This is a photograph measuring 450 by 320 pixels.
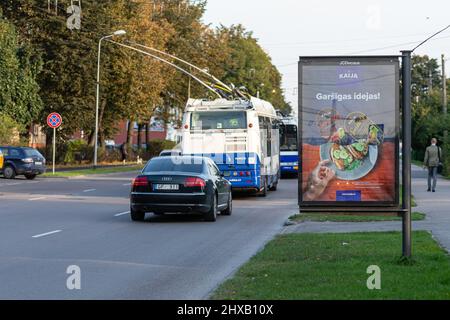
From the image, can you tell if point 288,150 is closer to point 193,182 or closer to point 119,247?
point 193,182

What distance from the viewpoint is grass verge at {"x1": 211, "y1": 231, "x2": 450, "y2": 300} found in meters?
9.15

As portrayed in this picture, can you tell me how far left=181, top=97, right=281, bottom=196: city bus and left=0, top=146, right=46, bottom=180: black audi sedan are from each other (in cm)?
1504

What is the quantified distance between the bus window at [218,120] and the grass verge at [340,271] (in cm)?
1386

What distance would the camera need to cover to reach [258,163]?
28.3 meters

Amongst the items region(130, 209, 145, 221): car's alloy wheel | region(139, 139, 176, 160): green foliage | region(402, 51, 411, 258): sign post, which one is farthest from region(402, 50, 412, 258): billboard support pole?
region(139, 139, 176, 160): green foliage

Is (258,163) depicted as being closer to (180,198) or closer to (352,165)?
(180,198)

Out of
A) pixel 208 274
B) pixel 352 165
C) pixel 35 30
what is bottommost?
pixel 208 274

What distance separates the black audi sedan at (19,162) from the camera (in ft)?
135

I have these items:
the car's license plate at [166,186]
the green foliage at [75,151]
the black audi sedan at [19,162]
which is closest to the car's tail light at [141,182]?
the car's license plate at [166,186]

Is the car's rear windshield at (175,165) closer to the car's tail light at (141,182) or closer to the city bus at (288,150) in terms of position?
the car's tail light at (141,182)

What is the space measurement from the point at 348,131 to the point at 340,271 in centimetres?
230

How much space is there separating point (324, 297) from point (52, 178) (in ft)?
119

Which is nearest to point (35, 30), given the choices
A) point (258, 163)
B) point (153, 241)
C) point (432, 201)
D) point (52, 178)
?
point (52, 178)

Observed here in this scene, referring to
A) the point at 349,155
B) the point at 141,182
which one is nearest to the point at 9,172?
the point at 141,182
